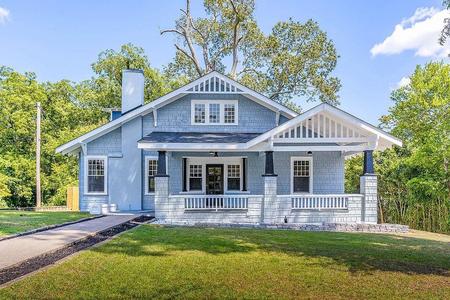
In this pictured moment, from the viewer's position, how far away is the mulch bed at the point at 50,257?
6154 mm

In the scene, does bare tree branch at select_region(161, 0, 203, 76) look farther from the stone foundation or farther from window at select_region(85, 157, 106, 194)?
the stone foundation

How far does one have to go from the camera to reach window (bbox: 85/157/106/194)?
701 inches

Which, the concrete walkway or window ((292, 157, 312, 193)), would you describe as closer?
the concrete walkway

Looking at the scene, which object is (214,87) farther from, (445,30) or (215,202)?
(445,30)

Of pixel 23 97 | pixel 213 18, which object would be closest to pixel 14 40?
pixel 23 97

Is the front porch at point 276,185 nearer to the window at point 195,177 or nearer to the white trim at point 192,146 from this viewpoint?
the white trim at point 192,146

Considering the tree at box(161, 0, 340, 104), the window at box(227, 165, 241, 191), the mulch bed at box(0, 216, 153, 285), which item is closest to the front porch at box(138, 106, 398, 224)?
the window at box(227, 165, 241, 191)

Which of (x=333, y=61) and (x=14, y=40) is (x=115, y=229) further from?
(x=333, y=61)

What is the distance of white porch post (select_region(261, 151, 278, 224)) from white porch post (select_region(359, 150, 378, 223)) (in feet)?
11.0

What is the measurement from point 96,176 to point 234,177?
6.51 meters

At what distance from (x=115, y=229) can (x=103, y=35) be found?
2466 centimetres

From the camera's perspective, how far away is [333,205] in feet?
48.2

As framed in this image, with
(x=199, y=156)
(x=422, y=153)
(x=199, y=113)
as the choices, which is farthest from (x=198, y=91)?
(x=422, y=153)

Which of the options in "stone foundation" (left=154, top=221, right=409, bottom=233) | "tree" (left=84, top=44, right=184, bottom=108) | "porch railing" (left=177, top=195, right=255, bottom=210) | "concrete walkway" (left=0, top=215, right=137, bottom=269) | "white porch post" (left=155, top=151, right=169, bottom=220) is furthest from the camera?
"tree" (left=84, top=44, right=184, bottom=108)
